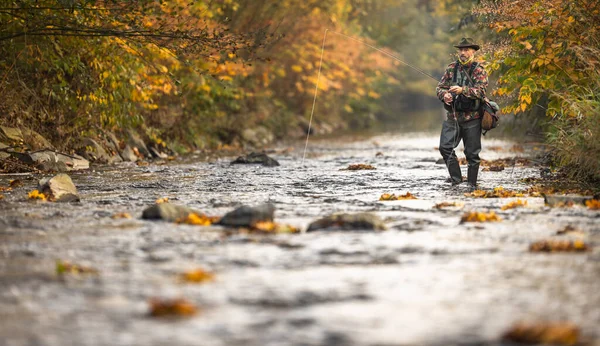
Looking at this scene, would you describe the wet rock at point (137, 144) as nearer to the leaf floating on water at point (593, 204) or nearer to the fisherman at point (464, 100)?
the fisherman at point (464, 100)

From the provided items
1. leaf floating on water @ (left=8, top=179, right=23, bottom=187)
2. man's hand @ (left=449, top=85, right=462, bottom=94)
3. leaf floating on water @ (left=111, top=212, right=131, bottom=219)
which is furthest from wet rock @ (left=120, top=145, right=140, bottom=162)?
leaf floating on water @ (left=111, top=212, right=131, bottom=219)

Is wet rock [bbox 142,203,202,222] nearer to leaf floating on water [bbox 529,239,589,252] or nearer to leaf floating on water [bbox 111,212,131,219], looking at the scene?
leaf floating on water [bbox 111,212,131,219]

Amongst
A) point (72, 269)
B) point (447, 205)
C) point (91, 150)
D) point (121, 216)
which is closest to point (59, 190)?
point (121, 216)

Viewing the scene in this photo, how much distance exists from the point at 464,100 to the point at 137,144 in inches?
401

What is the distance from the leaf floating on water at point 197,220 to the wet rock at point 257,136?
1975 centimetres

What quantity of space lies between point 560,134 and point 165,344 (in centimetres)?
983

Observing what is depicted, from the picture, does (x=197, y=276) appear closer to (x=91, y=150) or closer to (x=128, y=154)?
(x=91, y=150)

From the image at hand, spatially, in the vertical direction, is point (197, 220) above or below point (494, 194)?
below

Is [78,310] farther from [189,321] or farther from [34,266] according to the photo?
[34,266]

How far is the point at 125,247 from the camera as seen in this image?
686 centimetres

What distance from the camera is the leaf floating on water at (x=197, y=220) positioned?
27.0 feet

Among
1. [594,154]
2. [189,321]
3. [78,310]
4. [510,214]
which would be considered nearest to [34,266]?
[78,310]

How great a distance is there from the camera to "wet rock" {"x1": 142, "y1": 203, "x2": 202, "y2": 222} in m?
8.46

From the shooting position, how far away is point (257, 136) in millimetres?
29812
